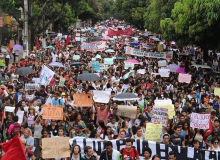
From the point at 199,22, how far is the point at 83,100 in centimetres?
1076

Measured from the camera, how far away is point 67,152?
9.25 metres

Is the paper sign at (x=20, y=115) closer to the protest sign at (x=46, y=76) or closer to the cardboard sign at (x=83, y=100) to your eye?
the cardboard sign at (x=83, y=100)

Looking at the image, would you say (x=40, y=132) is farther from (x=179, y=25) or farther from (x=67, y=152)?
(x=179, y=25)

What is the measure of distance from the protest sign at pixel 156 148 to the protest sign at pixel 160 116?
1.44 m

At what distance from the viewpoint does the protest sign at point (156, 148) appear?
987 cm

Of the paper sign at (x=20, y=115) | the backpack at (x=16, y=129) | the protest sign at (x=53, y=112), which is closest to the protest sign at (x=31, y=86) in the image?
the paper sign at (x=20, y=115)

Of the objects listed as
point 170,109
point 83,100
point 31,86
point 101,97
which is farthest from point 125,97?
point 31,86

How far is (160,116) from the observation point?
37.9ft

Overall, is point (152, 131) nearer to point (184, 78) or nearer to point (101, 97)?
point (101, 97)

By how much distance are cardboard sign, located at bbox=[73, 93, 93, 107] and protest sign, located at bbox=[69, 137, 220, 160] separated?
323cm

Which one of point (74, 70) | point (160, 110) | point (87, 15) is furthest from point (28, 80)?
point (87, 15)

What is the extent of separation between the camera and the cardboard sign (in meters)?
13.2

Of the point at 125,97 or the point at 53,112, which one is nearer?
the point at 53,112

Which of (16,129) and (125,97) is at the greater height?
(125,97)
